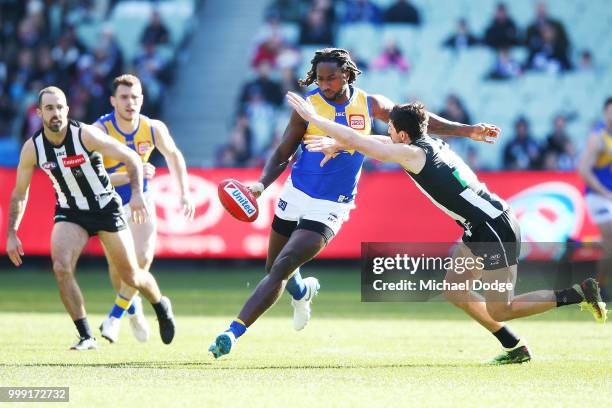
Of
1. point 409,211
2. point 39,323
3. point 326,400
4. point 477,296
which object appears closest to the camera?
point 326,400

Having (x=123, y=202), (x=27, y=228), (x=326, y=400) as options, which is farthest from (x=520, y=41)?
(x=326, y=400)

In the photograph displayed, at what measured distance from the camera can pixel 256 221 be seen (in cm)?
1861

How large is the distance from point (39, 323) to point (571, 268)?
323 inches

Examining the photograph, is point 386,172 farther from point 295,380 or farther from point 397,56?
point 295,380

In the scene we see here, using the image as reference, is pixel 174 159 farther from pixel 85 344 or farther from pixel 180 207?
pixel 180 207

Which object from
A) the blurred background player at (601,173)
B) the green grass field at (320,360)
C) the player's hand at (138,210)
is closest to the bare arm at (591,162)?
the blurred background player at (601,173)

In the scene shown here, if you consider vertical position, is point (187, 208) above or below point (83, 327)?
above

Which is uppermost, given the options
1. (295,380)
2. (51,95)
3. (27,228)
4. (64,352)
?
(51,95)

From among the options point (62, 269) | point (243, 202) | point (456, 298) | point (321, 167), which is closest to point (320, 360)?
point (456, 298)

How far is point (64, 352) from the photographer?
9.85 m

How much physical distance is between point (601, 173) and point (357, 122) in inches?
216

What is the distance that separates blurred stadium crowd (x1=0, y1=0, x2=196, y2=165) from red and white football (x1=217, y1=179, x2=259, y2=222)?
12.7m

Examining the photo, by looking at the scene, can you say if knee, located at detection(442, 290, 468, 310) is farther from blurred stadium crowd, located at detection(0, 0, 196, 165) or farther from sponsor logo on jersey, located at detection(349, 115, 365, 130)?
blurred stadium crowd, located at detection(0, 0, 196, 165)

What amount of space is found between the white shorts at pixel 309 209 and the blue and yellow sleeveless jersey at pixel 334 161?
1.9 inches
